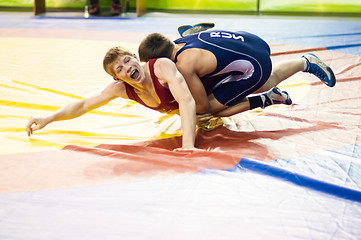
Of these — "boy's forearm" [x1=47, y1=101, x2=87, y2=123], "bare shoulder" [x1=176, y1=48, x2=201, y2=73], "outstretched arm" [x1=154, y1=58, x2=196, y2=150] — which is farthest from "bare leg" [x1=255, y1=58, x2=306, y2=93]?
"boy's forearm" [x1=47, y1=101, x2=87, y2=123]

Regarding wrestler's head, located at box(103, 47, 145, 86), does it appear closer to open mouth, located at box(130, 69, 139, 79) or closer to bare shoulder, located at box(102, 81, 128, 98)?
open mouth, located at box(130, 69, 139, 79)

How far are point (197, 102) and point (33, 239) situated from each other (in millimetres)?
1178

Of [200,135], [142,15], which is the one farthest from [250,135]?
[142,15]

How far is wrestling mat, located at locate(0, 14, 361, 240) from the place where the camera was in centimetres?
146

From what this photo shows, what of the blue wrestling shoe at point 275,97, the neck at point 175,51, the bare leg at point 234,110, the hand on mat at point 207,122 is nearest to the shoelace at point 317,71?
the blue wrestling shoe at point 275,97

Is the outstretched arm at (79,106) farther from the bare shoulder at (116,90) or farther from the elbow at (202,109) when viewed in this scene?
the elbow at (202,109)

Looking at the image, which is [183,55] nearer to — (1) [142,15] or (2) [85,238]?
(2) [85,238]

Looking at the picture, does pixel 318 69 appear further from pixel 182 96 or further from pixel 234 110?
Answer: pixel 182 96

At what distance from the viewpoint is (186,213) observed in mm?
1522

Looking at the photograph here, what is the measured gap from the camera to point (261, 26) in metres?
5.48

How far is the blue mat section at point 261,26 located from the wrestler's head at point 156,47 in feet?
7.21

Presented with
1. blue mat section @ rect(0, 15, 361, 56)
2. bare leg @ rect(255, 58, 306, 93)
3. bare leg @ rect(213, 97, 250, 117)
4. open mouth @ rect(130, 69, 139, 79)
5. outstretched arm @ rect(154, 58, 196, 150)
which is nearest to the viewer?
outstretched arm @ rect(154, 58, 196, 150)

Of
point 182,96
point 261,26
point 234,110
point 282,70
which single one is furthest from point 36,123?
point 261,26

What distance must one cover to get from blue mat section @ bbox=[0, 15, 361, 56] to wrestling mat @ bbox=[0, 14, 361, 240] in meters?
1.22
